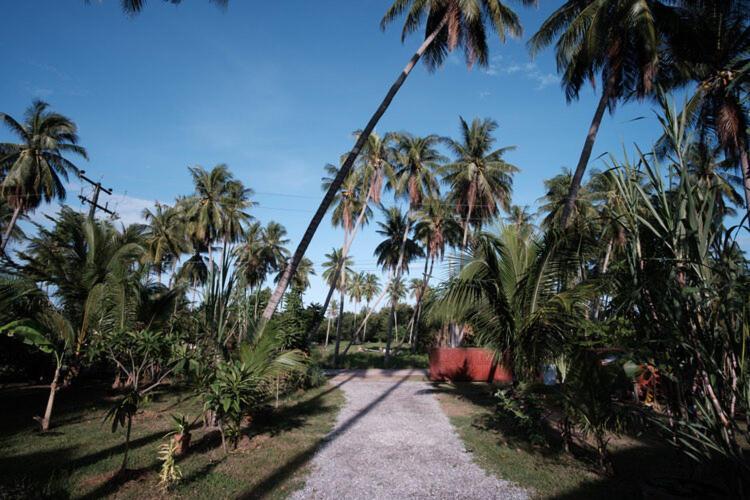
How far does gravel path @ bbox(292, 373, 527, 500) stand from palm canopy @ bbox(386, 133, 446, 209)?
1655 cm

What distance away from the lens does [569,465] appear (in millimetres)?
5832

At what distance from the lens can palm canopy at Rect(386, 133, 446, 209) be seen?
80.1 feet

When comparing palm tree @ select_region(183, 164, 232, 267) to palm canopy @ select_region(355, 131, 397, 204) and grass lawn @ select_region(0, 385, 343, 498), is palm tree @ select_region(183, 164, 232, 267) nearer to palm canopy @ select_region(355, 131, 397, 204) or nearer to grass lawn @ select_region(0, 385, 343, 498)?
palm canopy @ select_region(355, 131, 397, 204)

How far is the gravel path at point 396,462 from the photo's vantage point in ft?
16.4

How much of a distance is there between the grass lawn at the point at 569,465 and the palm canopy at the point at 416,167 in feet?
58.5

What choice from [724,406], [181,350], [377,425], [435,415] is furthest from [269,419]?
[724,406]

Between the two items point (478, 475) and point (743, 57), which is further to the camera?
point (743, 57)

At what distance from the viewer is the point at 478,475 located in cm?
556

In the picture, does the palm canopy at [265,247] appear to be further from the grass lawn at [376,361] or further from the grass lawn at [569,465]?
the grass lawn at [569,465]

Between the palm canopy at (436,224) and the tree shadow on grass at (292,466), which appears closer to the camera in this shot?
the tree shadow on grass at (292,466)

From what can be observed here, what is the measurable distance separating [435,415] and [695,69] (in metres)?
15.7

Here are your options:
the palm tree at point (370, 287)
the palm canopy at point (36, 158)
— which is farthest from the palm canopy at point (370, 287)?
the palm canopy at point (36, 158)

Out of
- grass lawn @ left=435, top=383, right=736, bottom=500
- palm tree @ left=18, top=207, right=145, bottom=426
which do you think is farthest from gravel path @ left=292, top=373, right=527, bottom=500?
palm tree @ left=18, top=207, right=145, bottom=426

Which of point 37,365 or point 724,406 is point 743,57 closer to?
point 724,406
